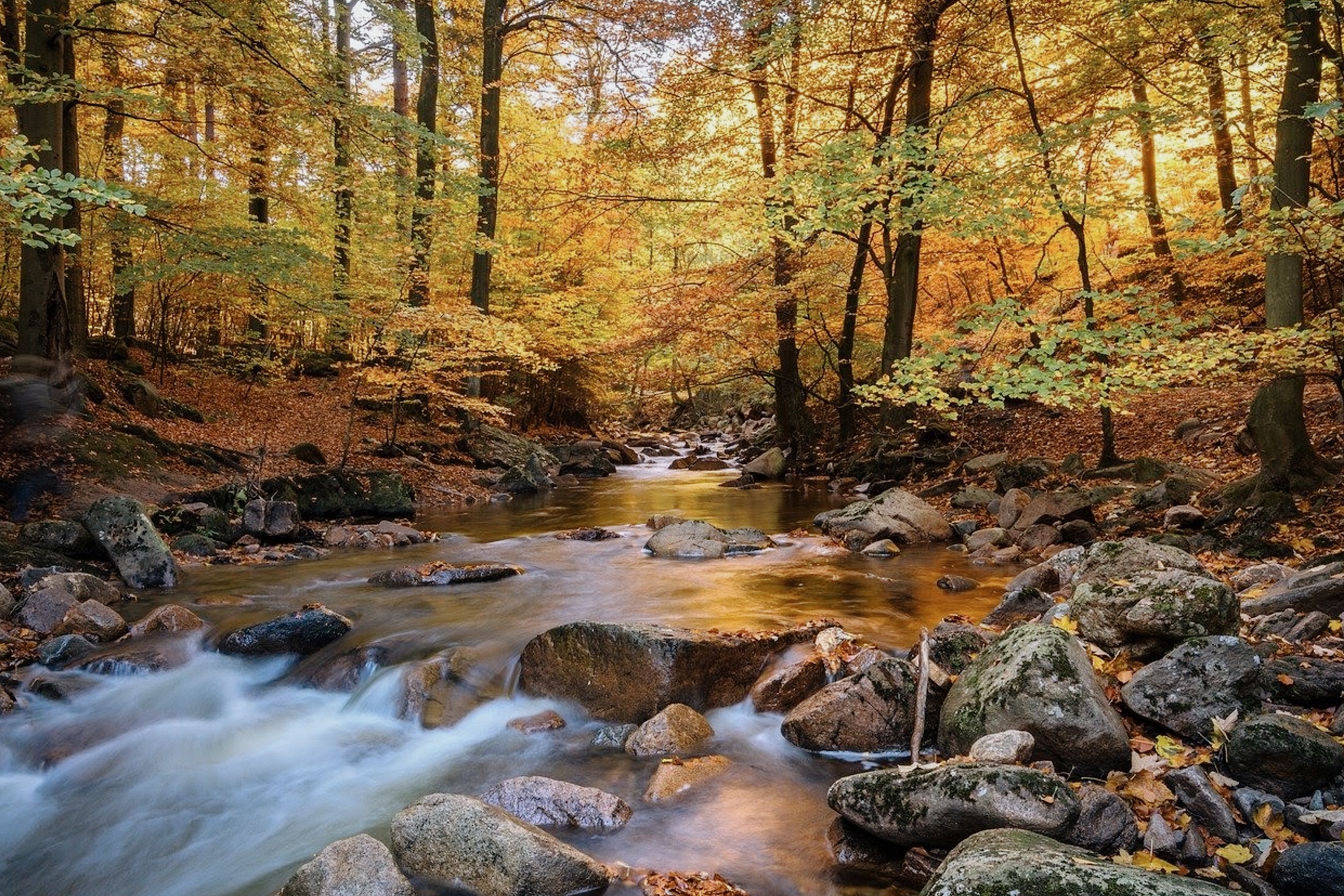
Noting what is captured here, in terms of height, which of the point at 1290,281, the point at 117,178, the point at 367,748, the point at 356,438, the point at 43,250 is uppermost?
the point at 117,178

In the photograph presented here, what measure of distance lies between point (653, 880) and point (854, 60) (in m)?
13.0

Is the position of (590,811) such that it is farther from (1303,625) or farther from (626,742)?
(1303,625)

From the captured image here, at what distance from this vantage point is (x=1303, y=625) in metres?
4.82

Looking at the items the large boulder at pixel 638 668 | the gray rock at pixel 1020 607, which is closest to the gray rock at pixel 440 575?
the large boulder at pixel 638 668

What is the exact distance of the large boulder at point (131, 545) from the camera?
331 inches

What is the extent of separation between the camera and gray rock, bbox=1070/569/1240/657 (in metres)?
4.62

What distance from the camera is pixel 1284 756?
3424mm

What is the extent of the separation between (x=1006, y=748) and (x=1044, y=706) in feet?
1.20

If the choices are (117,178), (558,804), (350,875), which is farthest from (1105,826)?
(117,178)

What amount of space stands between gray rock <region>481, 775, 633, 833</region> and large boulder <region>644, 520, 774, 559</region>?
19.5 feet

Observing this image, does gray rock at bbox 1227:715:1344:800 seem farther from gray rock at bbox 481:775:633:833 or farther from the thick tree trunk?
the thick tree trunk

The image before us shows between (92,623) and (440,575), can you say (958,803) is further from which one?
(92,623)

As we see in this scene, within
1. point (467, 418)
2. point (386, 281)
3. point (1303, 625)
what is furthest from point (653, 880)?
point (467, 418)

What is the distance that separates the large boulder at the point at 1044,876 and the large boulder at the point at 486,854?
1675 mm
